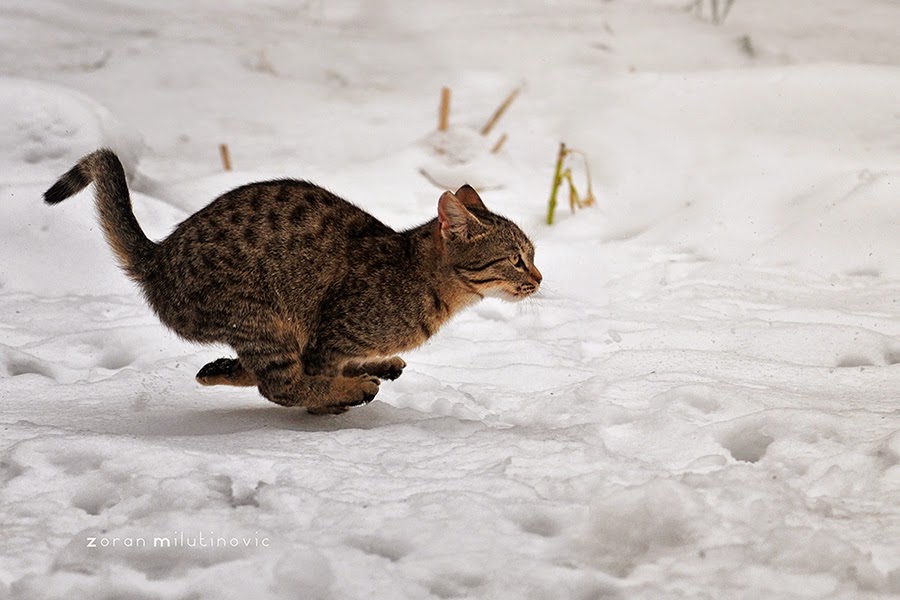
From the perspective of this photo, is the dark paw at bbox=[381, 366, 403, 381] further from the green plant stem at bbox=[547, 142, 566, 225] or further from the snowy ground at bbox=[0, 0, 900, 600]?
the green plant stem at bbox=[547, 142, 566, 225]

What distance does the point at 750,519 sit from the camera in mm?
2787

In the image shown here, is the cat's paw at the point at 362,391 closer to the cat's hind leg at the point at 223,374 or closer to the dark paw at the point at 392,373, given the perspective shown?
the dark paw at the point at 392,373

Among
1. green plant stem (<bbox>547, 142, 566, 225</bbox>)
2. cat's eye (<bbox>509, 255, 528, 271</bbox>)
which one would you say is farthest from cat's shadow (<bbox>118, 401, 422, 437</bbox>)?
green plant stem (<bbox>547, 142, 566, 225</bbox>)

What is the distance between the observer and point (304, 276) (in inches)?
147

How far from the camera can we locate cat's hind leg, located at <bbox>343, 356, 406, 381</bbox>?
161 inches

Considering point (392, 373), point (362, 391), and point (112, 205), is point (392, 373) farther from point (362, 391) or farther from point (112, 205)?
point (112, 205)

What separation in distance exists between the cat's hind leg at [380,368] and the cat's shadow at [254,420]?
0.47 feet

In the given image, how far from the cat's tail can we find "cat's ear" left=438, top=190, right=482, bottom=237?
3.61ft

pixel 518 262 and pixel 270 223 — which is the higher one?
pixel 270 223

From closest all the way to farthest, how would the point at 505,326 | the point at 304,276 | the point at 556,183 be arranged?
the point at 304,276 < the point at 505,326 < the point at 556,183

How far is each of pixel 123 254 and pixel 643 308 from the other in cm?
256

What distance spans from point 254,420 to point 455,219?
1067 millimetres

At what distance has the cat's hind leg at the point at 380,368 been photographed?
410 cm

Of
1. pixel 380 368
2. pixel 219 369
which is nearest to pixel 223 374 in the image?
pixel 219 369
